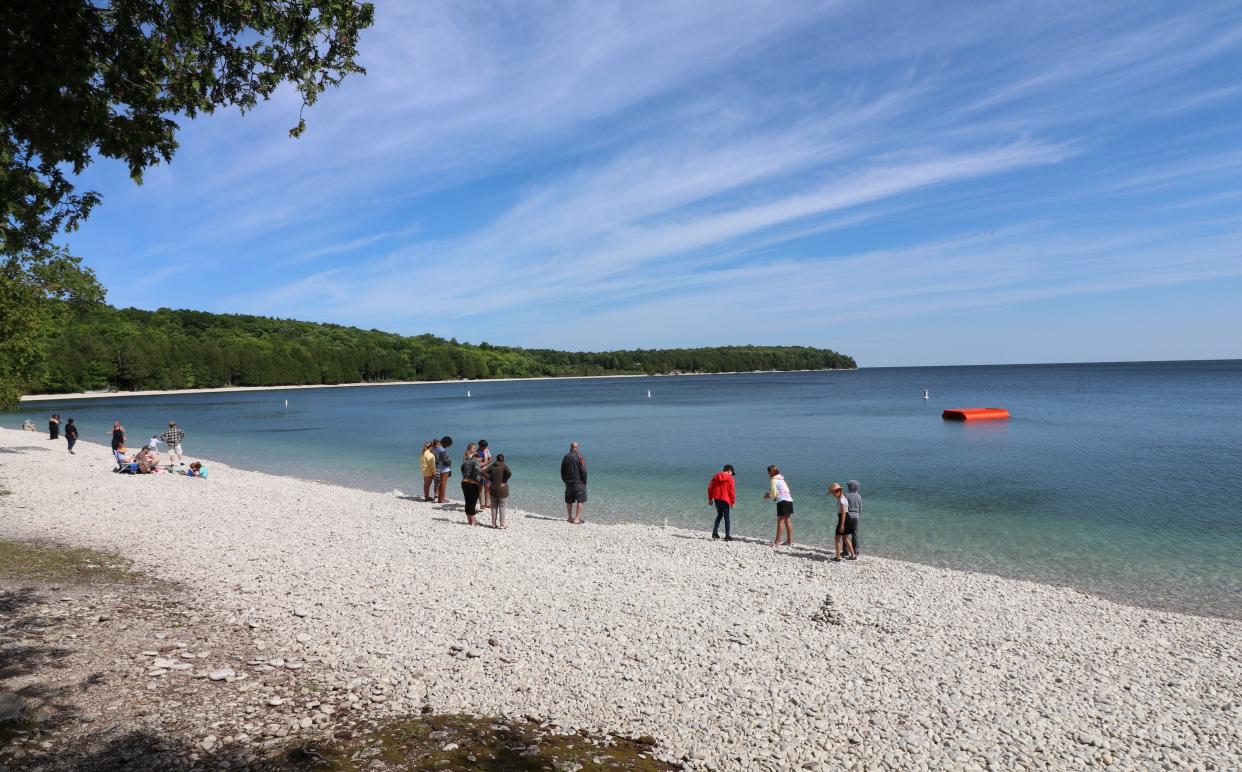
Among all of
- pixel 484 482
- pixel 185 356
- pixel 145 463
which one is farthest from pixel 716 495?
pixel 185 356

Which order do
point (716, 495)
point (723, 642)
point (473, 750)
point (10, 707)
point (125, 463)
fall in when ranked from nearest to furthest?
1. point (10, 707)
2. point (473, 750)
3. point (723, 642)
4. point (716, 495)
5. point (125, 463)

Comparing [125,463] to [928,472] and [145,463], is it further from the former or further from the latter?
[928,472]

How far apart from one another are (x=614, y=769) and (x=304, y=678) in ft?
12.6

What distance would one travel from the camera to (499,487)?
16281 mm

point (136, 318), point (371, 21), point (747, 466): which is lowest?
point (747, 466)

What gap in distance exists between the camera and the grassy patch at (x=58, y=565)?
34.7 ft

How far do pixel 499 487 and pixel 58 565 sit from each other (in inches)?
323

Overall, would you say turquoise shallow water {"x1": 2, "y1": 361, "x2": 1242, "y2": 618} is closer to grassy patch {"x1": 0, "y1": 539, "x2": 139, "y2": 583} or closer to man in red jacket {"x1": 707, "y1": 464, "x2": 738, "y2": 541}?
man in red jacket {"x1": 707, "y1": 464, "x2": 738, "y2": 541}

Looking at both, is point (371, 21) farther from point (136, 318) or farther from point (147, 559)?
point (136, 318)

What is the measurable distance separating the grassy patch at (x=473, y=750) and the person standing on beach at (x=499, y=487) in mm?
9197

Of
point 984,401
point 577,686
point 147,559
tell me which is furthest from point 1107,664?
point 984,401

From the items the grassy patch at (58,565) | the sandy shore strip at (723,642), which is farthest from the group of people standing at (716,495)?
the grassy patch at (58,565)

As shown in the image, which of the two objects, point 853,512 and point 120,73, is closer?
point 120,73

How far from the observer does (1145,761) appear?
6562 mm
